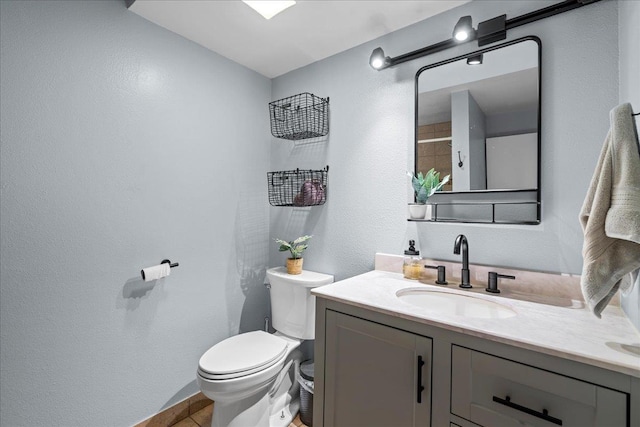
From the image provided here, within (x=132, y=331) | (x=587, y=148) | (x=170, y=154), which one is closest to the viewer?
(x=587, y=148)

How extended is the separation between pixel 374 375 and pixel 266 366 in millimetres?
624

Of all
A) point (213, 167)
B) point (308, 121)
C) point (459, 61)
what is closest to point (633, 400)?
point (459, 61)

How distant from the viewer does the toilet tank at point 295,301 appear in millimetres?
1774

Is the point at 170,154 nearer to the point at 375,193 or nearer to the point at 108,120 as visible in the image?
the point at 108,120

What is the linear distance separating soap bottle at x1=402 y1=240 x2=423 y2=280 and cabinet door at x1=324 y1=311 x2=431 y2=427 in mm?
482

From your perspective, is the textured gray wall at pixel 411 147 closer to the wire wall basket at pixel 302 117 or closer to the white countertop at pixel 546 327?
the wire wall basket at pixel 302 117

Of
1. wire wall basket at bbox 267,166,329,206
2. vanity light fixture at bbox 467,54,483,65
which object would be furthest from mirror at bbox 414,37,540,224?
wire wall basket at bbox 267,166,329,206

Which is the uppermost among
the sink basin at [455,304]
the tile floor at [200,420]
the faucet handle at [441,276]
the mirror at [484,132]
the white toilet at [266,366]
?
the mirror at [484,132]

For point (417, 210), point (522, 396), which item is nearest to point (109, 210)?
point (417, 210)

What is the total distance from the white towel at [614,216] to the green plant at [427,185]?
699 mm

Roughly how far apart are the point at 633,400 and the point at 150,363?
1.98 metres

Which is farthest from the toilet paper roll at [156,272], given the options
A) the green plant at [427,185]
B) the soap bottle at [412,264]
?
the green plant at [427,185]

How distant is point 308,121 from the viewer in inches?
78.7

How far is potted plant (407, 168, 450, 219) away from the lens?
4.83 ft
